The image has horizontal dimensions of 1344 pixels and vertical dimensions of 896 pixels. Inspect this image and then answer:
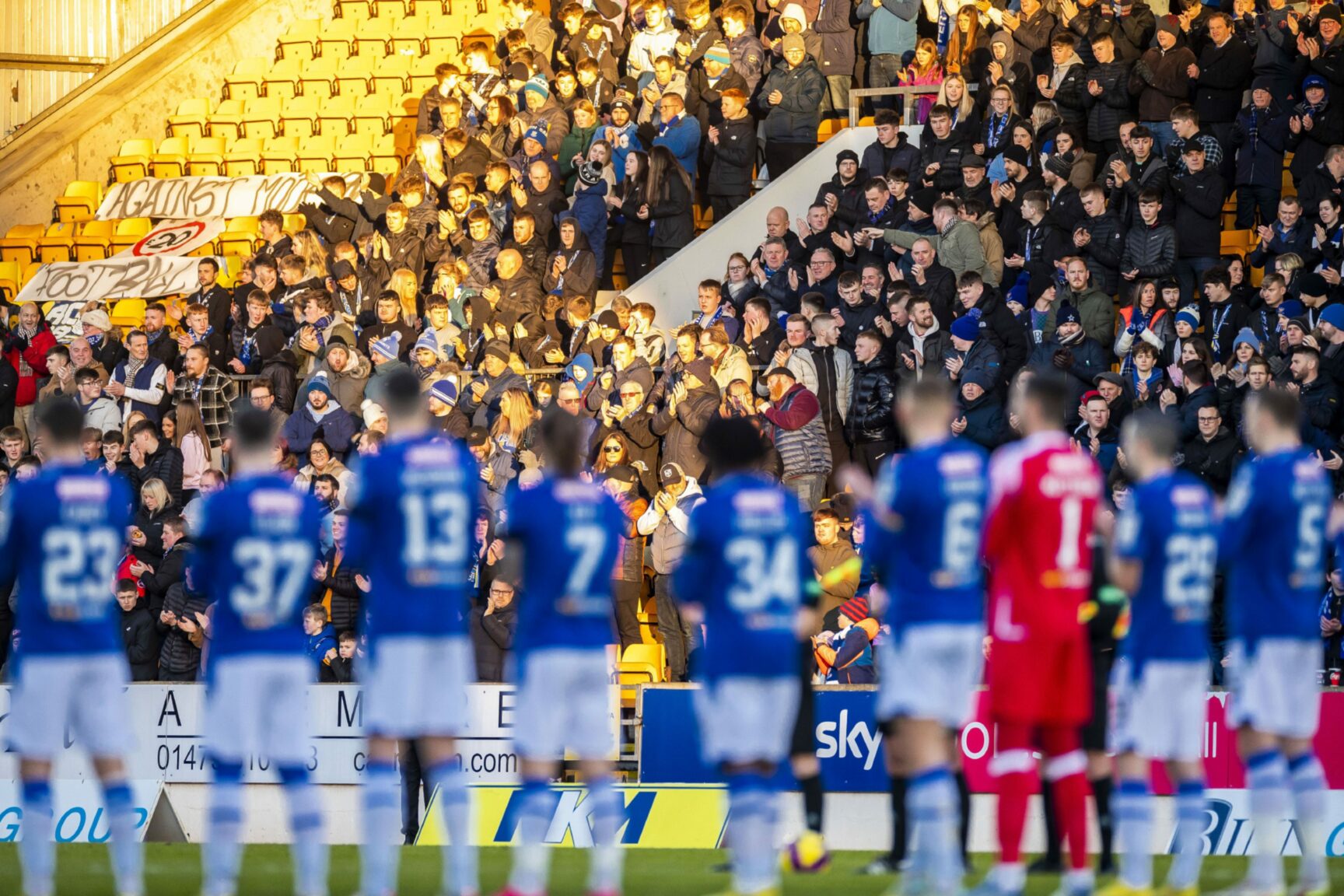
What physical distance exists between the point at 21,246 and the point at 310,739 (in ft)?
41.1

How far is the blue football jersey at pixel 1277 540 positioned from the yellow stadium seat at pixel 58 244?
19022 millimetres

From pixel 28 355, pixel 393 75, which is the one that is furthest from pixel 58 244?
pixel 28 355

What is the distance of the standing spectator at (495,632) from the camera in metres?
14.5

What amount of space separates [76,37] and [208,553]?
2146cm

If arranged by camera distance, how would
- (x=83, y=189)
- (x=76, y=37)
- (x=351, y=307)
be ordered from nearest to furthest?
(x=351, y=307), (x=83, y=189), (x=76, y=37)

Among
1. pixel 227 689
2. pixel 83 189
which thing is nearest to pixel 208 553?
pixel 227 689

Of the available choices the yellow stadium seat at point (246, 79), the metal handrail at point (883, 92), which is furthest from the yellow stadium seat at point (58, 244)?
the metal handrail at point (883, 92)

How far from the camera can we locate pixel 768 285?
57.3 feet

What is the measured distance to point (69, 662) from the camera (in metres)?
8.20

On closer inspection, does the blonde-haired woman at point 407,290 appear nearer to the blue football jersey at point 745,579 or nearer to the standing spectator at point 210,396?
the standing spectator at point 210,396

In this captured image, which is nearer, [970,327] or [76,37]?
[970,327]

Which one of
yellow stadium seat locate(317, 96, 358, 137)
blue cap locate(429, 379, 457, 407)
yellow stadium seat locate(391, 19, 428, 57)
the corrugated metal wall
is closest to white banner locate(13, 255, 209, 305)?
yellow stadium seat locate(317, 96, 358, 137)

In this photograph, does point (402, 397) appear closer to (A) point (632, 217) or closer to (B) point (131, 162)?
(A) point (632, 217)

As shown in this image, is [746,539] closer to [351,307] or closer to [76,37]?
[351,307]
